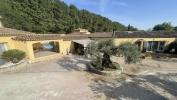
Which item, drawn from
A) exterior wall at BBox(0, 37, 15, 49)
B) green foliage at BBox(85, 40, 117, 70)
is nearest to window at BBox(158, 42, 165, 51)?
green foliage at BBox(85, 40, 117, 70)

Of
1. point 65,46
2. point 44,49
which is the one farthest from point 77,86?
point 44,49

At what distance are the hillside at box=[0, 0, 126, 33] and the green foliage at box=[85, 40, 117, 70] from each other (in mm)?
41266

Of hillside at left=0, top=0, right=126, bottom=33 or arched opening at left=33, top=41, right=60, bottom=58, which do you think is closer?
arched opening at left=33, top=41, right=60, bottom=58

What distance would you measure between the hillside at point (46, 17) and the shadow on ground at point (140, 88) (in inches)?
1875

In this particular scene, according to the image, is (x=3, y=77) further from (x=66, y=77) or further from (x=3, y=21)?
(x=3, y=21)

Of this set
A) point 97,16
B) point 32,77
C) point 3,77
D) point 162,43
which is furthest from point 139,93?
point 97,16

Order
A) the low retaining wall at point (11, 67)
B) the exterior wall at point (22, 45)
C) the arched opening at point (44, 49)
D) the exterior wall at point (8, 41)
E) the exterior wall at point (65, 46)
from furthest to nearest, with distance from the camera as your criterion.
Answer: the exterior wall at point (65, 46)
the arched opening at point (44, 49)
the exterior wall at point (22, 45)
the exterior wall at point (8, 41)
the low retaining wall at point (11, 67)

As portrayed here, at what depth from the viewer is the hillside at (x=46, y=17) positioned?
56125 mm

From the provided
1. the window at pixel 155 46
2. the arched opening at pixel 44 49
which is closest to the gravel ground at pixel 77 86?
the arched opening at pixel 44 49

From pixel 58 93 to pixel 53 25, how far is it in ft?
191

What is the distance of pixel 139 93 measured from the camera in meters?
15.4

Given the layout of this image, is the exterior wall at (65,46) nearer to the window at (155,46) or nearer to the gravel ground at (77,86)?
the gravel ground at (77,86)

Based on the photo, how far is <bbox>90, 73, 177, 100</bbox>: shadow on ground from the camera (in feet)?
48.2

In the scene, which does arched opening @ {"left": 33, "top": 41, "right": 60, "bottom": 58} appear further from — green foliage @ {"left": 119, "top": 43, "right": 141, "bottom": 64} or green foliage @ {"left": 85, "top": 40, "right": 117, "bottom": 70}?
green foliage @ {"left": 119, "top": 43, "right": 141, "bottom": 64}
